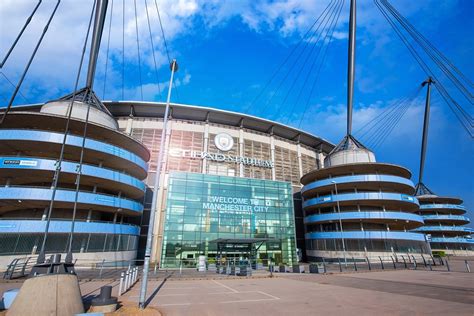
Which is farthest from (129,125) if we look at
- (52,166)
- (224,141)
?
(52,166)

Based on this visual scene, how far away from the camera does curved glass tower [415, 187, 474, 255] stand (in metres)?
66.9

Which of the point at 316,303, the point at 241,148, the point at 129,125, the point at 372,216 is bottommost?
the point at 316,303

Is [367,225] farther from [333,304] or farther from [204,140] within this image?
[333,304]

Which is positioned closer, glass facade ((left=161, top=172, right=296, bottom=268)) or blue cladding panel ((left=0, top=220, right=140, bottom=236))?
blue cladding panel ((left=0, top=220, right=140, bottom=236))

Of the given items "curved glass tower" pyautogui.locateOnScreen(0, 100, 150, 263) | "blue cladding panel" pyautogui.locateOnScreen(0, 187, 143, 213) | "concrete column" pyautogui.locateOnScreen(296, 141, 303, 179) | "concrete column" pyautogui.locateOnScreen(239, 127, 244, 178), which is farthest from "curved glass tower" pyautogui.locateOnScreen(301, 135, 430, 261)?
"blue cladding panel" pyautogui.locateOnScreen(0, 187, 143, 213)

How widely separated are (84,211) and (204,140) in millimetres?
25543

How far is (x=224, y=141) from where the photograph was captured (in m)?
51.6

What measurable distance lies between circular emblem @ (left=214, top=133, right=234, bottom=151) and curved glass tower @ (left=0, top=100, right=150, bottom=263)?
18.7 metres

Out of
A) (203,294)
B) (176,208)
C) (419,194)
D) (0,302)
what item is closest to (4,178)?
(176,208)

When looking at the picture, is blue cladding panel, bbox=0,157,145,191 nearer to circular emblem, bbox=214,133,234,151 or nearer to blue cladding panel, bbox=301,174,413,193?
circular emblem, bbox=214,133,234,151

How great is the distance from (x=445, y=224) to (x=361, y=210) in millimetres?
45846

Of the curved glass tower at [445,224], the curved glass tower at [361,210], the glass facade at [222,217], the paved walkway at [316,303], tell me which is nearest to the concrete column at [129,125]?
the glass facade at [222,217]

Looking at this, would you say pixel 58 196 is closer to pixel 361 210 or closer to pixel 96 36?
pixel 96 36

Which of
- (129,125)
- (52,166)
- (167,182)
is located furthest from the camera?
(129,125)
